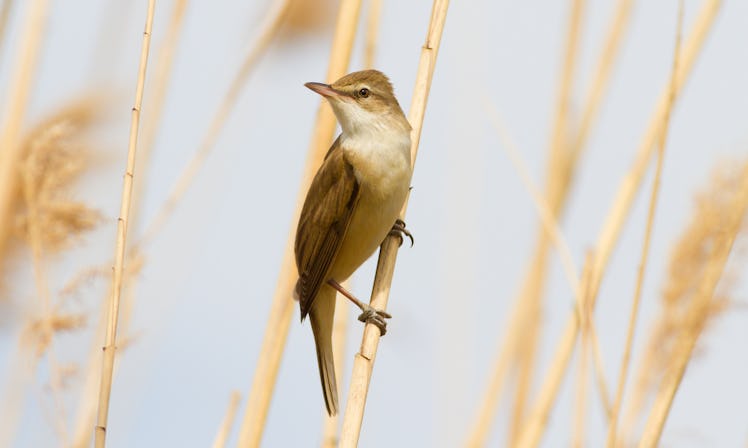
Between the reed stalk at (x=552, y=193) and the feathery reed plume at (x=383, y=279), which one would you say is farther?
the reed stalk at (x=552, y=193)

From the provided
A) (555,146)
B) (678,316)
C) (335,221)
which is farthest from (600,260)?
(335,221)

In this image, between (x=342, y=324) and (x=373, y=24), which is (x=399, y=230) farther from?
(x=373, y=24)

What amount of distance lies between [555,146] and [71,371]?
5.62ft

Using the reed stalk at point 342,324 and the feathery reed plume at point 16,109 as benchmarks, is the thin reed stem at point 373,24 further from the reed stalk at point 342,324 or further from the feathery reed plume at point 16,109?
the feathery reed plume at point 16,109

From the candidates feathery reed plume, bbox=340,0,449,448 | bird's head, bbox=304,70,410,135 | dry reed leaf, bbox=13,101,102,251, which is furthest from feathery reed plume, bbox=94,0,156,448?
bird's head, bbox=304,70,410,135

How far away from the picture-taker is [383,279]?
101 inches

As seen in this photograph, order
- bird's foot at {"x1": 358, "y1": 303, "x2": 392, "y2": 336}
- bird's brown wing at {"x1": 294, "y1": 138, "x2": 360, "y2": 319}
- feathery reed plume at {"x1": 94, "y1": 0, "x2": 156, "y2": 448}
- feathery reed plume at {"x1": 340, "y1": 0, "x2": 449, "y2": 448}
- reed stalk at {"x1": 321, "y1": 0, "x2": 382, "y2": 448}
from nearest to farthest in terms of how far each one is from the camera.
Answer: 1. feathery reed plume at {"x1": 94, "y1": 0, "x2": 156, "y2": 448}
2. feathery reed plume at {"x1": 340, "y1": 0, "x2": 449, "y2": 448}
3. bird's foot at {"x1": 358, "y1": 303, "x2": 392, "y2": 336}
4. reed stalk at {"x1": 321, "y1": 0, "x2": 382, "y2": 448}
5. bird's brown wing at {"x1": 294, "y1": 138, "x2": 360, "y2": 319}

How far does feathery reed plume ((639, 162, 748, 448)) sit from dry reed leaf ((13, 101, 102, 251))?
5.52 feet

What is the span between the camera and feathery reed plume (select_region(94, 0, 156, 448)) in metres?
1.88

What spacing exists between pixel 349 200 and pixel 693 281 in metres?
1.08

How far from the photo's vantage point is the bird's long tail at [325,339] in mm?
2896

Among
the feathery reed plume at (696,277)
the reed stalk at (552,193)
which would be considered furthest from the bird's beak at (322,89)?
the feathery reed plume at (696,277)

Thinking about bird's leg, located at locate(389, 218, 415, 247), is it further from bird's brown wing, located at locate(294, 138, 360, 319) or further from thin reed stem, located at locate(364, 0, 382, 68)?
thin reed stem, located at locate(364, 0, 382, 68)

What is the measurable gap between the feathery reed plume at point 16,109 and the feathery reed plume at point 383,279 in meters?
1.09
